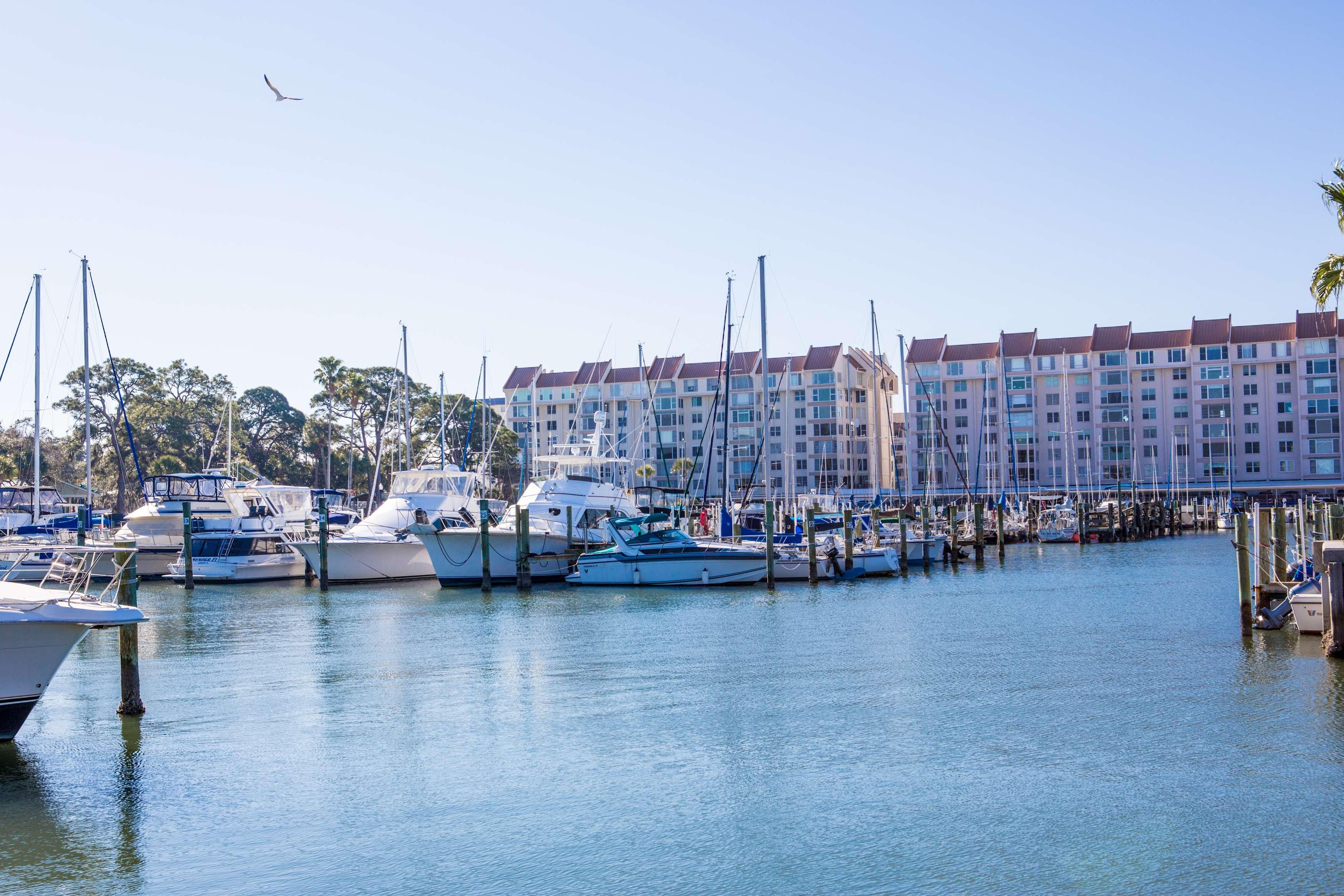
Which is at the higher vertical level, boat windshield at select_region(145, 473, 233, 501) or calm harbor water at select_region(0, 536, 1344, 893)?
boat windshield at select_region(145, 473, 233, 501)

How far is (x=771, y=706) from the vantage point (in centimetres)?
2189

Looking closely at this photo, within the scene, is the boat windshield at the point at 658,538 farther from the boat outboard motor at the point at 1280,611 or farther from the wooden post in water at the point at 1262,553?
the boat outboard motor at the point at 1280,611

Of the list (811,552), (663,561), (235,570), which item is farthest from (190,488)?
(811,552)

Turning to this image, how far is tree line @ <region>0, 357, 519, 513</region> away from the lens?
325 feet

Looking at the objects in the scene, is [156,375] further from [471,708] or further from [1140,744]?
[1140,744]

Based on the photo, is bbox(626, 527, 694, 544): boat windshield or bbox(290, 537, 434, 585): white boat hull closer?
bbox(626, 527, 694, 544): boat windshield

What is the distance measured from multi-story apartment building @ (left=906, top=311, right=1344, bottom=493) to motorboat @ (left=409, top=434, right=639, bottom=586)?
72.4 metres

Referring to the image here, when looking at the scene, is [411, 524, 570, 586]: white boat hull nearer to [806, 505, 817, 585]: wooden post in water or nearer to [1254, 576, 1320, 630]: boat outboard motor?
[806, 505, 817, 585]: wooden post in water

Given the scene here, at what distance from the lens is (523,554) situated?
49.2m

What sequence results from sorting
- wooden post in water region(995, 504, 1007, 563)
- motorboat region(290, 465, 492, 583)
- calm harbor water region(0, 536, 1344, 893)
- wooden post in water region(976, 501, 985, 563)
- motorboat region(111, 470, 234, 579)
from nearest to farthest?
calm harbor water region(0, 536, 1344, 893), motorboat region(290, 465, 492, 583), motorboat region(111, 470, 234, 579), wooden post in water region(976, 501, 985, 563), wooden post in water region(995, 504, 1007, 563)

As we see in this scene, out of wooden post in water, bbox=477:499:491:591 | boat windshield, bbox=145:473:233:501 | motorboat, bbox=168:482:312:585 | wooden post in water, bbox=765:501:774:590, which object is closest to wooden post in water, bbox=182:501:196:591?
motorboat, bbox=168:482:312:585

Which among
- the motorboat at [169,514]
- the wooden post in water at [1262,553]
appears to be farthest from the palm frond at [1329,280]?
the motorboat at [169,514]

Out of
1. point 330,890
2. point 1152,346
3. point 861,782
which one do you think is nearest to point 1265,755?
point 861,782

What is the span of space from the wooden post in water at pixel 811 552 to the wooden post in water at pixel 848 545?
142 cm
